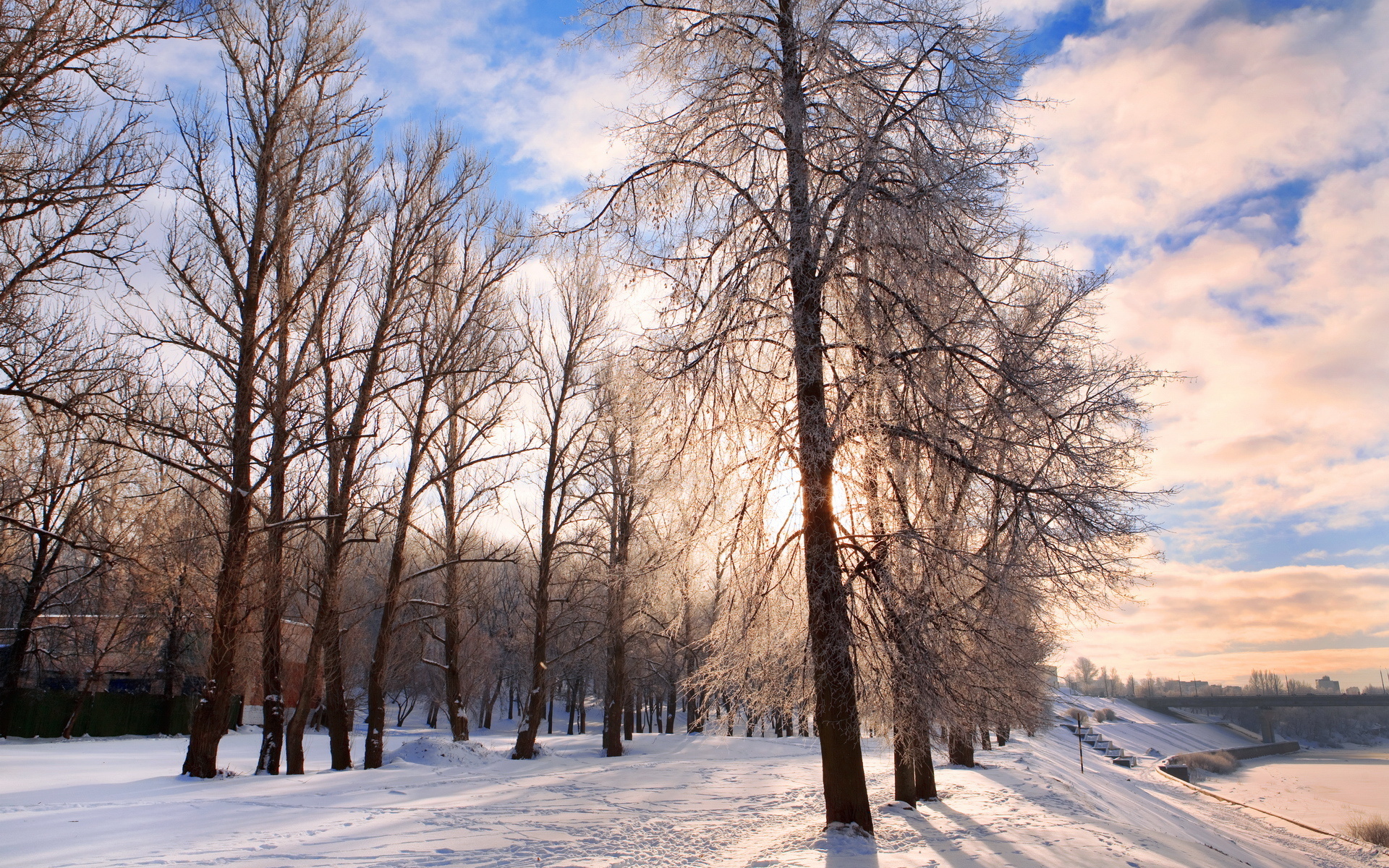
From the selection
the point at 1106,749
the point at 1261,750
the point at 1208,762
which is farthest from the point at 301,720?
the point at 1261,750

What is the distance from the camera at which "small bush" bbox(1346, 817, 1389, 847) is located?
2205cm

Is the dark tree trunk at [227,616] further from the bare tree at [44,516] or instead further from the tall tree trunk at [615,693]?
the tall tree trunk at [615,693]

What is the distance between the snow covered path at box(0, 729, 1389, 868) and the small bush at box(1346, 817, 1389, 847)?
267 inches

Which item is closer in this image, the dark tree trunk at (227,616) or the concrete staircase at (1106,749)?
the dark tree trunk at (227,616)

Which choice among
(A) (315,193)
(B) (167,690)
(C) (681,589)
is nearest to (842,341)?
(C) (681,589)

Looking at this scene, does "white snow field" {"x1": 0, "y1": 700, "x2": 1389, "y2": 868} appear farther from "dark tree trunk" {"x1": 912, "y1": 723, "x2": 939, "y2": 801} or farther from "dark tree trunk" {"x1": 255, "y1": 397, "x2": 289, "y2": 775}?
"dark tree trunk" {"x1": 255, "y1": 397, "x2": 289, "y2": 775}

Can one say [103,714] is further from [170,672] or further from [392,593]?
[392,593]

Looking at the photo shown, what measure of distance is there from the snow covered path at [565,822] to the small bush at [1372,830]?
267 inches

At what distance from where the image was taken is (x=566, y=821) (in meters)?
9.30

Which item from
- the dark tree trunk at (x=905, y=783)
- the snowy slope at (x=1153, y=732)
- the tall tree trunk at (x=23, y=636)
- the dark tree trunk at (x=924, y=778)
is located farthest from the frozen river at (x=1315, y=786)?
the tall tree trunk at (x=23, y=636)

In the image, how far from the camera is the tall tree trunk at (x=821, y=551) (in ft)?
25.8

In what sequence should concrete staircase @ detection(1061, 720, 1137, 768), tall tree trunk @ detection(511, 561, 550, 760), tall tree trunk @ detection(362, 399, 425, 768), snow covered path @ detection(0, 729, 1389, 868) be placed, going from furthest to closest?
concrete staircase @ detection(1061, 720, 1137, 768)
tall tree trunk @ detection(511, 561, 550, 760)
tall tree trunk @ detection(362, 399, 425, 768)
snow covered path @ detection(0, 729, 1389, 868)

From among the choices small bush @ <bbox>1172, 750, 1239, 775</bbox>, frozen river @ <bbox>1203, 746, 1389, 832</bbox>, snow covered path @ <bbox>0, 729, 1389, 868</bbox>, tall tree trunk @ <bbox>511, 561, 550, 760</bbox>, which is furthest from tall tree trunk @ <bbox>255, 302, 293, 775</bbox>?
small bush @ <bbox>1172, 750, 1239, 775</bbox>

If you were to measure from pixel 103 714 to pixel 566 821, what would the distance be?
31.2 meters
